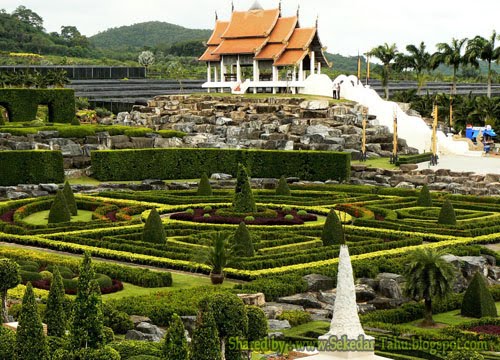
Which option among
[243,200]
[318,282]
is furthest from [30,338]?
[243,200]

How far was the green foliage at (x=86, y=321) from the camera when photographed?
1754 cm

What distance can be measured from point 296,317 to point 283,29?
52.8m

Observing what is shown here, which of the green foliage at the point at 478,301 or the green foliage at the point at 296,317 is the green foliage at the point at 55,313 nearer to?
the green foliage at the point at 296,317

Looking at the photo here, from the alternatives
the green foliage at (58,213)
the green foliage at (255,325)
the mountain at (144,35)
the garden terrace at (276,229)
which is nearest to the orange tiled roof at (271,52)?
the garden terrace at (276,229)

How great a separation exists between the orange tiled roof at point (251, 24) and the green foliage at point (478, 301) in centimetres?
5023

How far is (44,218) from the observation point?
1658 inches

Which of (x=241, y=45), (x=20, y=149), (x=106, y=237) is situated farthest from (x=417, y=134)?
(x=106, y=237)

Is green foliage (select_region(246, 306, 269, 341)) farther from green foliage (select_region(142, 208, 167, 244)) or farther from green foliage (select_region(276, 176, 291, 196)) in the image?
green foliage (select_region(276, 176, 291, 196))

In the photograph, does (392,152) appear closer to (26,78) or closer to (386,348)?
(26,78)

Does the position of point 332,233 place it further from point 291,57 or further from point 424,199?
point 291,57

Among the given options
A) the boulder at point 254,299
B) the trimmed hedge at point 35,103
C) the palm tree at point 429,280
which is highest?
the trimmed hedge at point 35,103

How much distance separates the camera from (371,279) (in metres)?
29.0

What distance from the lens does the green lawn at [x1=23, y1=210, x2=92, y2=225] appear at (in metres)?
41.4

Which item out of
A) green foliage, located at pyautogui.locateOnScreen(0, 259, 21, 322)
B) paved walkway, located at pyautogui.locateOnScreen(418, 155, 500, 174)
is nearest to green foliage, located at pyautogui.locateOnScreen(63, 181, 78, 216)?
green foliage, located at pyautogui.locateOnScreen(0, 259, 21, 322)
